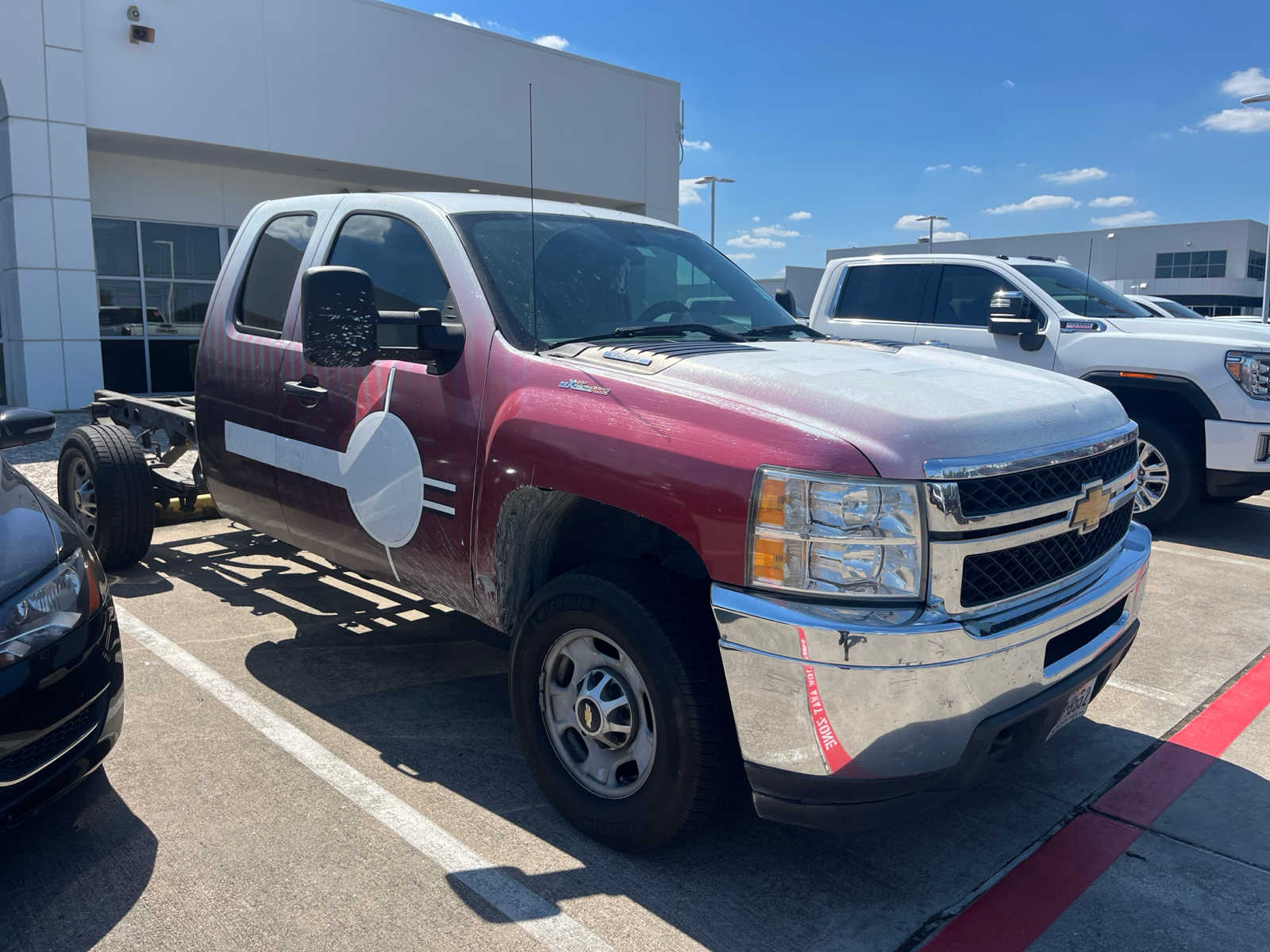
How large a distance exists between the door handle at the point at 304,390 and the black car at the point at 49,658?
1041mm

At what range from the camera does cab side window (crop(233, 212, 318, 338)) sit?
4383mm

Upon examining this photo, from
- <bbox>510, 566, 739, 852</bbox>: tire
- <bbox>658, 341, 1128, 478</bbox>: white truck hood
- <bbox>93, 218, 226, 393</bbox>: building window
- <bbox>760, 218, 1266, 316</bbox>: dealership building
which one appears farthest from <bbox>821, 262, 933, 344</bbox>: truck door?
<bbox>760, 218, 1266, 316</bbox>: dealership building

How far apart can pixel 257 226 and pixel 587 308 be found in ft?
6.80

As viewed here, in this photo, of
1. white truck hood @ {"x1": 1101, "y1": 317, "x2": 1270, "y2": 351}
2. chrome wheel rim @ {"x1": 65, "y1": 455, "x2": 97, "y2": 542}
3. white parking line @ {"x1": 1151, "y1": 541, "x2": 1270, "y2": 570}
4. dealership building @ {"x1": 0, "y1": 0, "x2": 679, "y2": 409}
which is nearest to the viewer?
chrome wheel rim @ {"x1": 65, "y1": 455, "x2": 97, "y2": 542}

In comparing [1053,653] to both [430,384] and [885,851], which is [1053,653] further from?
[430,384]

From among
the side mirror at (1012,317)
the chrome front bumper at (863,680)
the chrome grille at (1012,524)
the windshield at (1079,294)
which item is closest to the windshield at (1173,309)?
the windshield at (1079,294)

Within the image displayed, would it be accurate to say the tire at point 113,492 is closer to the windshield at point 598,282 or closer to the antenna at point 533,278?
the windshield at point 598,282

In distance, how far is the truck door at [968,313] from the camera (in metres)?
8.07

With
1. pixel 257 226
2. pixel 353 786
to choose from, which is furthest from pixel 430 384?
Result: pixel 257 226

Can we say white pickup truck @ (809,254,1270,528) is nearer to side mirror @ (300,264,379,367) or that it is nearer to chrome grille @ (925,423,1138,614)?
chrome grille @ (925,423,1138,614)

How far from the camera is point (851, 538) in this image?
2410 millimetres

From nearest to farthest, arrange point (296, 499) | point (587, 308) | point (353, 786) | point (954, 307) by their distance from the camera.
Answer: point (353, 786)
point (587, 308)
point (296, 499)
point (954, 307)

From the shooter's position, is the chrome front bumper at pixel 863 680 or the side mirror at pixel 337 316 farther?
the side mirror at pixel 337 316

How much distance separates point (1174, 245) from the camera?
66.6 m
